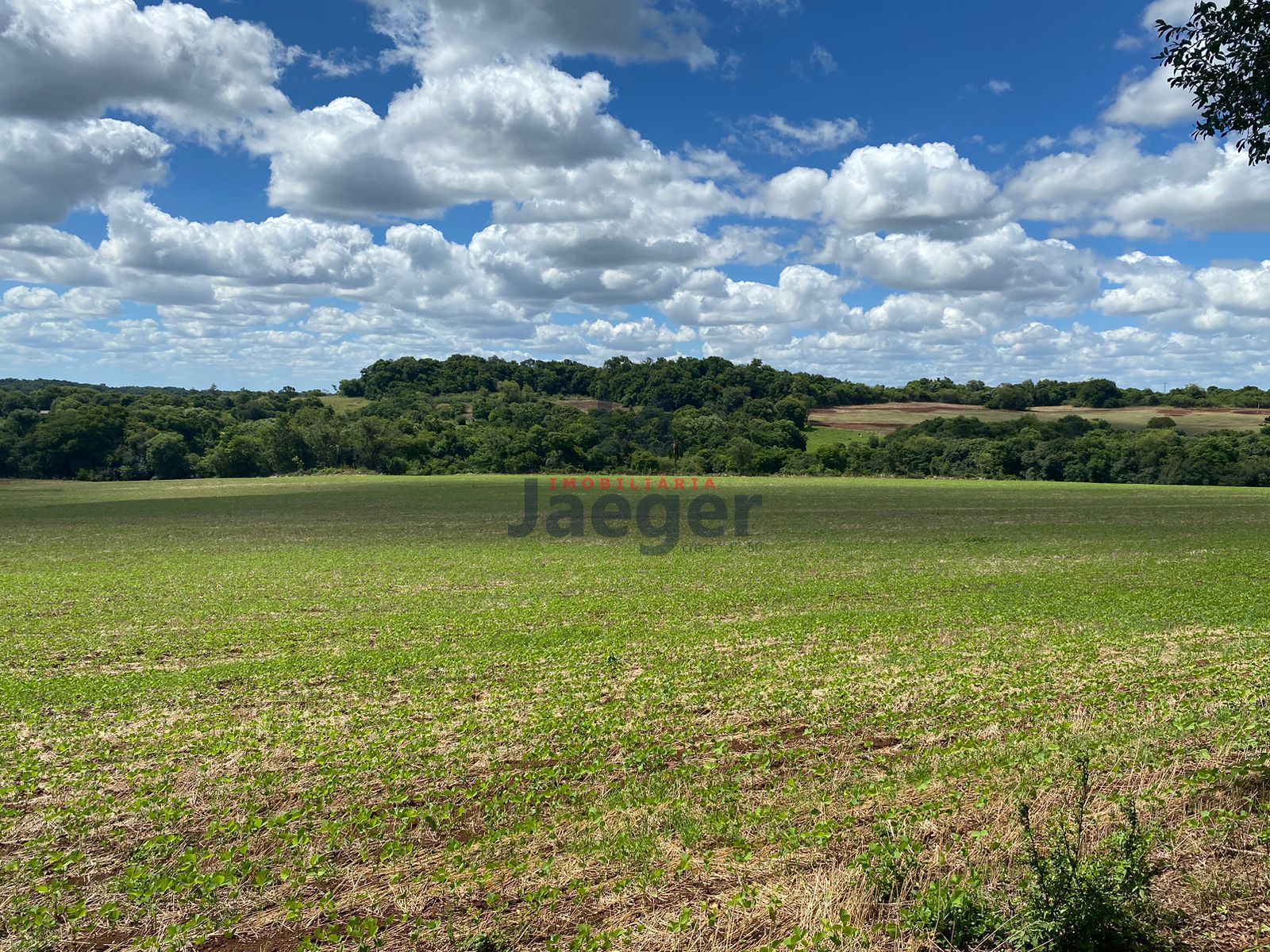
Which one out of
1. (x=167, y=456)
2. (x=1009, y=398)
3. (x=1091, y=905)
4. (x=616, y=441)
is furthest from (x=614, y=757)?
(x=1009, y=398)

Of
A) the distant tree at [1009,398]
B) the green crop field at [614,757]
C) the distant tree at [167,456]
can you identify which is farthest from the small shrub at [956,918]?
the distant tree at [1009,398]

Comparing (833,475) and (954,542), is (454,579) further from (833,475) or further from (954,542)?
(833,475)

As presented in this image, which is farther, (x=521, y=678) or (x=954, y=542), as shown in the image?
(x=954, y=542)

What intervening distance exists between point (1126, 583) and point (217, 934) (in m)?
27.6

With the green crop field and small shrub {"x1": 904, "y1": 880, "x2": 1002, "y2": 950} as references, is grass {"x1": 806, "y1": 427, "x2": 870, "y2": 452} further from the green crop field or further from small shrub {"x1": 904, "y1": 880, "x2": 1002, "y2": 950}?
small shrub {"x1": 904, "y1": 880, "x2": 1002, "y2": 950}

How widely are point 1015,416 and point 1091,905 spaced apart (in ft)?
519

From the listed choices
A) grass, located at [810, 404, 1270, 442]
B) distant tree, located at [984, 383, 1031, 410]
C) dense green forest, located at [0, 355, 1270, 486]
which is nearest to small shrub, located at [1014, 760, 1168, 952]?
dense green forest, located at [0, 355, 1270, 486]

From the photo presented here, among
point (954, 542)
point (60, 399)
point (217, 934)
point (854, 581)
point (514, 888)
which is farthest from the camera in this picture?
point (60, 399)

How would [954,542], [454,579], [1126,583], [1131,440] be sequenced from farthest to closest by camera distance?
[1131,440] < [954,542] < [454,579] < [1126,583]

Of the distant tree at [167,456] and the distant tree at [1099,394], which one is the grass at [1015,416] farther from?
the distant tree at [167,456]

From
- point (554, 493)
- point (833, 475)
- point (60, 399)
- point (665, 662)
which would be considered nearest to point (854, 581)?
Answer: point (665, 662)

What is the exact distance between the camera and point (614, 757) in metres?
10.5

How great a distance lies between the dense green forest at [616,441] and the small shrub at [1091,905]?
4717 inches

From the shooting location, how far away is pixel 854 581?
27562 mm
